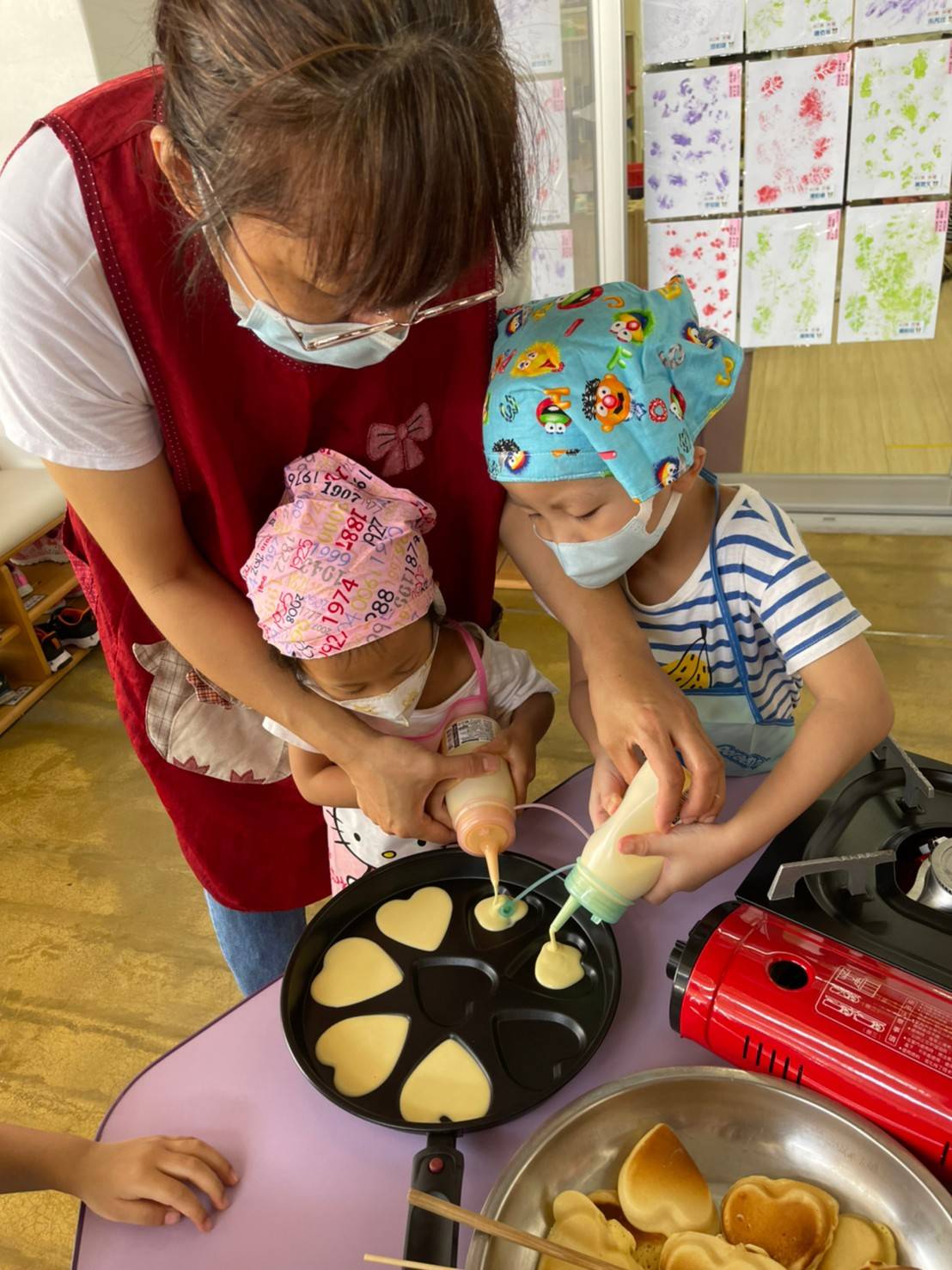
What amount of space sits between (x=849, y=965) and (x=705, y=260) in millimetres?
2943

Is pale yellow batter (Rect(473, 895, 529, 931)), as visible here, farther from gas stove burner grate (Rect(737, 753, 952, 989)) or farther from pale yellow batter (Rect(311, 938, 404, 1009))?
gas stove burner grate (Rect(737, 753, 952, 989))

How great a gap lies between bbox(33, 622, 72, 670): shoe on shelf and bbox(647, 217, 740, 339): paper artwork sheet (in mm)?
2404

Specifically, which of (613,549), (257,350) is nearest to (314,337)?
(257,350)

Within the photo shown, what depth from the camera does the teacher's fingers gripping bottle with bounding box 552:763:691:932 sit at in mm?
870

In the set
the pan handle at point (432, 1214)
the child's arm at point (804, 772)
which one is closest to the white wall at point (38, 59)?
the child's arm at point (804, 772)

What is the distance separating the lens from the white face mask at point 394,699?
1104 mm

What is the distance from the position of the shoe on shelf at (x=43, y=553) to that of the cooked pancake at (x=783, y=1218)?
124 inches

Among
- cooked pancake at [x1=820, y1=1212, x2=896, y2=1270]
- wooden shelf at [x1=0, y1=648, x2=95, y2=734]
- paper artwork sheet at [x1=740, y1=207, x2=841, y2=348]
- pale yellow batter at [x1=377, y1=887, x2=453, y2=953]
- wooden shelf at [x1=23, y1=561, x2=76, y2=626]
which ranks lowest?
wooden shelf at [x1=0, y1=648, x2=95, y2=734]

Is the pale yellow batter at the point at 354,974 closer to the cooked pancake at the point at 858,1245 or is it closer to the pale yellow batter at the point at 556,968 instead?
the pale yellow batter at the point at 556,968

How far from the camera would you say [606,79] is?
297cm

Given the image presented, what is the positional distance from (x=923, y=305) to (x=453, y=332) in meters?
2.68

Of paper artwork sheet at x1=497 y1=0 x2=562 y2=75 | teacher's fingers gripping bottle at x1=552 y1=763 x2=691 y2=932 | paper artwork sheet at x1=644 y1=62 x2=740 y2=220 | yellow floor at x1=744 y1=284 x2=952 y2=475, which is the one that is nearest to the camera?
teacher's fingers gripping bottle at x1=552 y1=763 x2=691 y2=932

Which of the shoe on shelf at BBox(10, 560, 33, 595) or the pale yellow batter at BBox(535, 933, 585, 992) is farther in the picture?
the shoe on shelf at BBox(10, 560, 33, 595)

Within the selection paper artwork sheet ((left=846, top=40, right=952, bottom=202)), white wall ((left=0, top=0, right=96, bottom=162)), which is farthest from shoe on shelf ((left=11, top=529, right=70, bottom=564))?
paper artwork sheet ((left=846, top=40, right=952, bottom=202))
